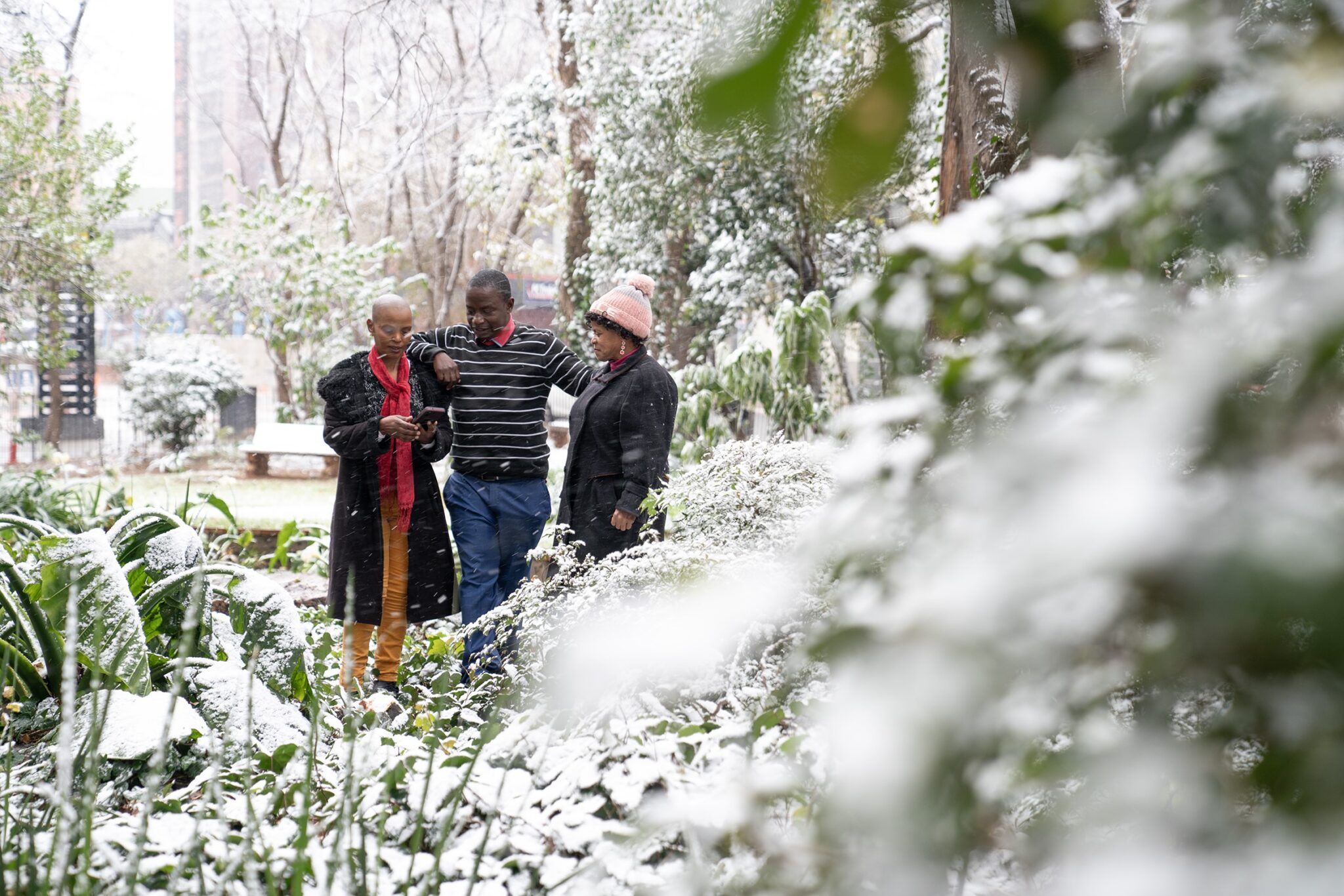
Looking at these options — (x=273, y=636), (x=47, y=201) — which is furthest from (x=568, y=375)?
(x=47, y=201)

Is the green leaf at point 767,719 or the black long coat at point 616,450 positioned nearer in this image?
the green leaf at point 767,719

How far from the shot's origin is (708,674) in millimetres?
2457

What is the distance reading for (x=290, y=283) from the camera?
1237 centimetres

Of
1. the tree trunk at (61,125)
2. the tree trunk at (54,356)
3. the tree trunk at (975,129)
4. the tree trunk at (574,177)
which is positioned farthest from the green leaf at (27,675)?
the tree trunk at (54,356)

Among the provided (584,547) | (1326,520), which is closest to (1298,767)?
(1326,520)

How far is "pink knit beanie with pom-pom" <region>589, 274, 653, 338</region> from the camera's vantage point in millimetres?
4320

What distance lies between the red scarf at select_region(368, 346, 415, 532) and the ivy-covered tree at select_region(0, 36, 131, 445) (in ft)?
25.9

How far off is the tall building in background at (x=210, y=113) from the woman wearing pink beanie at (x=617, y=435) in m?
8.05

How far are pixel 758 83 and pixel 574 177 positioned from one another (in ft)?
36.4

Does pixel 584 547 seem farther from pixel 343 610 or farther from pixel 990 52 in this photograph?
pixel 990 52

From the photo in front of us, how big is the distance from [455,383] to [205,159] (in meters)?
60.1

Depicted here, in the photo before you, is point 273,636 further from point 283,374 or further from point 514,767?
point 283,374

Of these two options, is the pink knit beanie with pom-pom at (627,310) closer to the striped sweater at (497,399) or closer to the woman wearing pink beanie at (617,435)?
the woman wearing pink beanie at (617,435)

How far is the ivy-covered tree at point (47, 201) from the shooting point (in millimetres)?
10453
